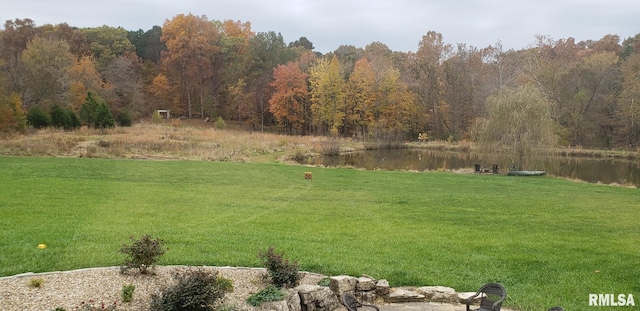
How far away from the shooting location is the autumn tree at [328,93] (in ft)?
169

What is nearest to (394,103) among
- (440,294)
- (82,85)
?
(82,85)

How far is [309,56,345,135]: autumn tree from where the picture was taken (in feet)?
169

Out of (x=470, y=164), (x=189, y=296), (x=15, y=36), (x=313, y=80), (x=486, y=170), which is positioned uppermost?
(x=15, y=36)

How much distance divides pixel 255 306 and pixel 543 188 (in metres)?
15.9

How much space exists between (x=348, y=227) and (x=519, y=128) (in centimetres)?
1679

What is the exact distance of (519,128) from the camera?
77.4 feet

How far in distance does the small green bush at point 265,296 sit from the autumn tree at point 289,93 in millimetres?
47323

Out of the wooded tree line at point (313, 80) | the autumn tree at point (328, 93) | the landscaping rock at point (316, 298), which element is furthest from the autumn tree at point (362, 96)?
the landscaping rock at point (316, 298)

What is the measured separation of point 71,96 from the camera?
39.2m

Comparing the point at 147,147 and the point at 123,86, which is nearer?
the point at 147,147

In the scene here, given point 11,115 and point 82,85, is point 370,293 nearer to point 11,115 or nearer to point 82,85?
point 11,115

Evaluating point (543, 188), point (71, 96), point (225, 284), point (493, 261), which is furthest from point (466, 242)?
point (71, 96)

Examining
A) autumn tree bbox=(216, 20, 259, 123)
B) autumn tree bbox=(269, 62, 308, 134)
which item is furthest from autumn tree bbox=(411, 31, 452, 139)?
autumn tree bbox=(216, 20, 259, 123)

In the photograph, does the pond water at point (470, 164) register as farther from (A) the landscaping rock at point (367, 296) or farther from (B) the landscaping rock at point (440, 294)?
(A) the landscaping rock at point (367, 296)
